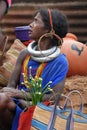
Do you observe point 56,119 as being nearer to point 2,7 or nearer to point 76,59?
point 2,7

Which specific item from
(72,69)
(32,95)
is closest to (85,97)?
(72,69)

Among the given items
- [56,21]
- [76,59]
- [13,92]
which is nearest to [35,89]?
[13,92]

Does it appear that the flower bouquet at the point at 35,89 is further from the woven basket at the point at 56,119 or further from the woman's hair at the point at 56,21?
the woman's hair at the point at 56,21

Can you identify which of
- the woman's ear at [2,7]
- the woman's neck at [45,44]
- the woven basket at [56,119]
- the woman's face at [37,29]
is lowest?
the woven basket at [56,119]

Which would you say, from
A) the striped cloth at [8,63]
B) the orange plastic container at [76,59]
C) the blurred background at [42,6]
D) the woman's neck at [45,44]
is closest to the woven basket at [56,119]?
the woman's neck at [45,44]

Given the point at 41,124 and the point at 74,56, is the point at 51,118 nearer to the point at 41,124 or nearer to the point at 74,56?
the point at 41,124

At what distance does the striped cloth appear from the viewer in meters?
5.19

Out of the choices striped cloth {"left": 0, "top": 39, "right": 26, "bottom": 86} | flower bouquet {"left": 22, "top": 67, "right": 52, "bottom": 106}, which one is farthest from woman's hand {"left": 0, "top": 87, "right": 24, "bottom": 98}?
striped cloth {"left": 0, "top": 39, "right": 26, "bottom": 86}

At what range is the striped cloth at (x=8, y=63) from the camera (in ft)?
17.0

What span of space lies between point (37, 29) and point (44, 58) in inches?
11.0

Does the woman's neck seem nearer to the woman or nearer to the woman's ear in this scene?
the woman

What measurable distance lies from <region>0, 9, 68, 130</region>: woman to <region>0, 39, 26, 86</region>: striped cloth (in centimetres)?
77

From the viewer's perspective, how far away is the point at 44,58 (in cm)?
423

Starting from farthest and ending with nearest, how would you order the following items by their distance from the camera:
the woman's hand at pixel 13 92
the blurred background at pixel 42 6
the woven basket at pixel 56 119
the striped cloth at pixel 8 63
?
the blurred background at pixel 42 6
the striped cloth at pixel 8 63
the woman's hand at pixel 13 92
the woven basket at pixel 56 119
